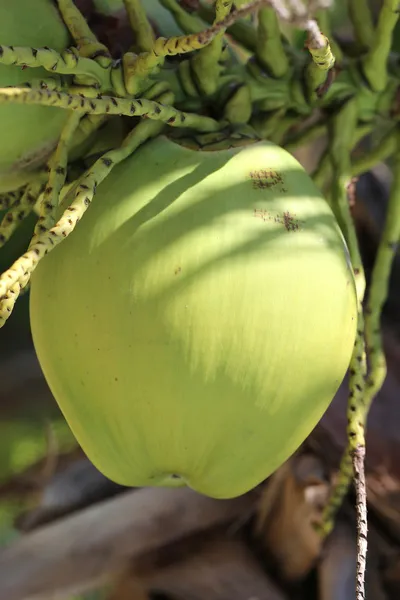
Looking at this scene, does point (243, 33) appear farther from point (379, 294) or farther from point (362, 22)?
point (379, 294)

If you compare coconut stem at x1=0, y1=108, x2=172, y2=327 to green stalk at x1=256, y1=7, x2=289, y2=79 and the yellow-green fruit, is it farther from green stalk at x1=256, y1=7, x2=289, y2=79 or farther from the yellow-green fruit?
green stalk at x1=256, y1=7, x2=289, y2=79

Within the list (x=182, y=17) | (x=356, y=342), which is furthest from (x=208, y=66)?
(x=356, y=342)

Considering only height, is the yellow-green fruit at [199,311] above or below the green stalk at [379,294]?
above

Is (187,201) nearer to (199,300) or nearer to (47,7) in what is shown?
(199,300)

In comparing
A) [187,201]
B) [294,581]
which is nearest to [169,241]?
[187,201]

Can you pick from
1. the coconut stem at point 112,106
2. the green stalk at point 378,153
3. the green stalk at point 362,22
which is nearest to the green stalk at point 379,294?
the green stalk at point 378,153

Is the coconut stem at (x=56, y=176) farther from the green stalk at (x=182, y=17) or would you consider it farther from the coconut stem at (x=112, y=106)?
the green stalk at (x=182, y=17)

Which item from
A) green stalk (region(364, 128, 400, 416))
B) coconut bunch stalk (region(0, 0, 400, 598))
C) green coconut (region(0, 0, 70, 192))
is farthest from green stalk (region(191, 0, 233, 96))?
green stalk (region(364, 128, 400, 416))

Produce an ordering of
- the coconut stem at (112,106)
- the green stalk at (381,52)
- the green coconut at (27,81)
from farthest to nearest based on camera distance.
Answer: the green stalk at (381,52), the green coconut at (27,81), the coconut stem at (112,106)
